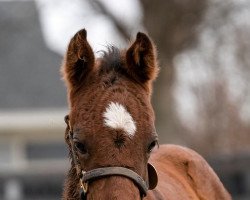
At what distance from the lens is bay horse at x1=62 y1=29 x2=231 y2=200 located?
5320 millimetres

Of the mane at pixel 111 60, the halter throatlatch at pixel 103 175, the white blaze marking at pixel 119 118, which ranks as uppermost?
the mane at pixel 111 60

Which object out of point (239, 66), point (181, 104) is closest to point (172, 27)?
point (239, 66)

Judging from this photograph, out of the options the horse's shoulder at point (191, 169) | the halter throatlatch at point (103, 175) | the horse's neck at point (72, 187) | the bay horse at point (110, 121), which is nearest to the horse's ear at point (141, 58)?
the bay horse at point (110, 121)

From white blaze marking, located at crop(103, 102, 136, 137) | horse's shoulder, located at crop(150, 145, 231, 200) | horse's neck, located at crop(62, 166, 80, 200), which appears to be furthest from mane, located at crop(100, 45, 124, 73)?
horse's shoulder, located at crop(150, 145, 231, 200)

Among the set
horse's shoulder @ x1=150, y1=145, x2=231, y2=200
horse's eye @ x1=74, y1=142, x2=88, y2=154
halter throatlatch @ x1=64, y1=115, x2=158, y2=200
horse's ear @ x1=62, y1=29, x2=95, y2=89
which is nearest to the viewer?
halter throatlatch @ x1=64, y1=115, x2=158, y2=200

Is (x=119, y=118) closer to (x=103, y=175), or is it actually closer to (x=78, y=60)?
A: (x=103, y=175)

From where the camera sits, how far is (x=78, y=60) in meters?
5.86

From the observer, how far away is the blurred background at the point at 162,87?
17375 millimetres

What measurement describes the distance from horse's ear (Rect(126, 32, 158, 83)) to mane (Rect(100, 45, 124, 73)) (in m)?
0.07

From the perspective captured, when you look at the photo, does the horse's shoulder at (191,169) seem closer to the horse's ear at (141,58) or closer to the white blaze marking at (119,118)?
the horse's ear at (141,58)

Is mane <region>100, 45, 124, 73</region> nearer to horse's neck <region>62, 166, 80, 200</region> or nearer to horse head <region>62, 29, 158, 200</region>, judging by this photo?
horse head <region>62, 29, 158, 200</region>

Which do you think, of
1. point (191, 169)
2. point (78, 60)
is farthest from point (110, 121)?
point (191, 169)

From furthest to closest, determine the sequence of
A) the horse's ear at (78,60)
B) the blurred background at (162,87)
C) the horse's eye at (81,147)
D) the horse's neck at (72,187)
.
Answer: the blurred background at (162,87) < the horse's neck at (72,187) < the horse's ear at (78,60) < the horse's eye at (81,147)

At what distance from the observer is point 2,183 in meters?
16.6
